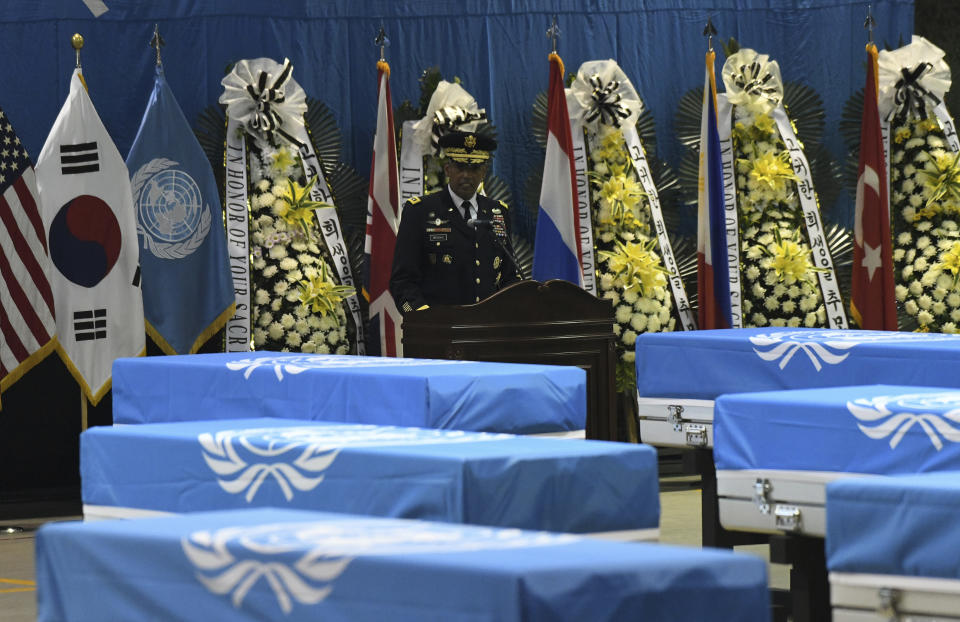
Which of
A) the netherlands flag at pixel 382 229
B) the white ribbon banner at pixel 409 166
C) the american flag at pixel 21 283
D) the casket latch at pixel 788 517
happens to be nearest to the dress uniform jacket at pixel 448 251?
the netherlands flag at pixel 382 229

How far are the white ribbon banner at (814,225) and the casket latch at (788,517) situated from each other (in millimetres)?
5090

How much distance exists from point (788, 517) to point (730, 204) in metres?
5.12

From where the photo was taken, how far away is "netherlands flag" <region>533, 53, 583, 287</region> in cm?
829

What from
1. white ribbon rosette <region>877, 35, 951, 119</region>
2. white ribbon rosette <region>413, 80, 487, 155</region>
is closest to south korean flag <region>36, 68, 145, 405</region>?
white ribbon rosette <region>413, 80, 487, 155</region>

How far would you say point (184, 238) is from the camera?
769 cm

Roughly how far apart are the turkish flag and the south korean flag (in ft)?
13.0

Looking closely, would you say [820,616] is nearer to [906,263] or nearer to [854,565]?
[854,565]

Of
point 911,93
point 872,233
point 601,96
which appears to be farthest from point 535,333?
point 911,93

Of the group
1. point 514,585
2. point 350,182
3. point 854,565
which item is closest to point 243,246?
point 350,182

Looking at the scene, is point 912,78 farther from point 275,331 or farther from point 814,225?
point 275,331

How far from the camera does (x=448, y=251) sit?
6.66 meters

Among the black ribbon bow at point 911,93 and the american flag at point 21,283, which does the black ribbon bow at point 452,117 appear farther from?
the black ribbon bow at point 911,93

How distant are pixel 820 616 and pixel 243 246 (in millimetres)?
4411

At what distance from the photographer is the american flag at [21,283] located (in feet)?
23.6
